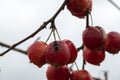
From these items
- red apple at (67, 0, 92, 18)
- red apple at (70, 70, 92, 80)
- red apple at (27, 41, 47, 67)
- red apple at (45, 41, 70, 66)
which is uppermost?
red apple at (67, 0, 92, 18)

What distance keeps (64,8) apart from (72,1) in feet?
0.30

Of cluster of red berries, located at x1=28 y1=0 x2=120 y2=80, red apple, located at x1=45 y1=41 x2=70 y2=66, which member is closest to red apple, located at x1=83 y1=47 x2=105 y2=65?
cluster of red berries, located at x1=28 y1=0 x2=120 y2=80

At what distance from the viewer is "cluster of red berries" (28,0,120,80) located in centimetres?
140

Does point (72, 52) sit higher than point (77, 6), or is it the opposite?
point (77, 6)

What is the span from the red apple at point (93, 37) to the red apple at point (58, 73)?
0.13 metres

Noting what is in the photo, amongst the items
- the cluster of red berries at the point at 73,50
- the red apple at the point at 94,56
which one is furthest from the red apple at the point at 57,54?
the red apple at the point at 94,56

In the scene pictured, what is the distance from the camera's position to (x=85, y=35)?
145cm

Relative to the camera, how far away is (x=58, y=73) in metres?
1.47

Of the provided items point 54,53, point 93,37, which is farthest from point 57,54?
point 93,37

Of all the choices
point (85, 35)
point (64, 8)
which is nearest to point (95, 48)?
point (85, 35)

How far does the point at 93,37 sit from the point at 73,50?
0.08 metres

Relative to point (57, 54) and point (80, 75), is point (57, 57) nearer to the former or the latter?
point (57, 54)

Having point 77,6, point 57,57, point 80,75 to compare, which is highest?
point 77,6

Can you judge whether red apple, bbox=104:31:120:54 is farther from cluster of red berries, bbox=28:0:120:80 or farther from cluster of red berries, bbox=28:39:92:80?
cluster of red berries, bbox=28:39:92:80
